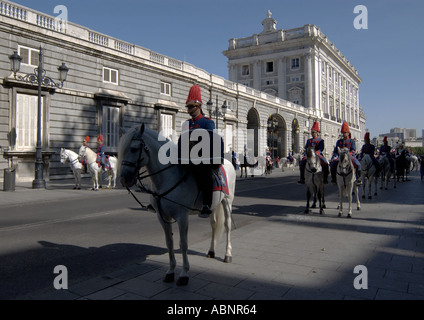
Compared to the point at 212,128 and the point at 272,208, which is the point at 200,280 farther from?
the point at 272,208

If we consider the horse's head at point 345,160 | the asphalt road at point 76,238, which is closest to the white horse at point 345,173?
the horse's head at point 345,160

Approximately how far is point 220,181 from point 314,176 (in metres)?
6.28

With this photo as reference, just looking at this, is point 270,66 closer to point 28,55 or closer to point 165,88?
point 165,88

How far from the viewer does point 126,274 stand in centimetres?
458

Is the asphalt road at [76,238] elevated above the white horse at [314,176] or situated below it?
below

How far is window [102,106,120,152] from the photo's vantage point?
23797mm

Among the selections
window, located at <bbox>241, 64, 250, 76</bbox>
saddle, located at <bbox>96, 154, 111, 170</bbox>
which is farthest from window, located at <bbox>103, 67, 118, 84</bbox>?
window, located at <bbox>241, 64, 250, 76</bbox>

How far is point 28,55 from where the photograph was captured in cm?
1931

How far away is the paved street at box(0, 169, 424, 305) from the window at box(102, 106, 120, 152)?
17963 millimetres

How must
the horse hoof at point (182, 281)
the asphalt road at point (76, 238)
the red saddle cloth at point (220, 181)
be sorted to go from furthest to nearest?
the red saddle cloth at point (220, 181) < the asphalt road at point (76, 238) < the horse hoof at point (182, 281)

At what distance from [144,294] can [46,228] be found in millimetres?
5182

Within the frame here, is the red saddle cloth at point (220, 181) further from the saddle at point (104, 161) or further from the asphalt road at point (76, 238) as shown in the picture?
the saddle at point (104, 161)

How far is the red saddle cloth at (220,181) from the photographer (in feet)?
16.0

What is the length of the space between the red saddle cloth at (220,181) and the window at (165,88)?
2483 centimetres
